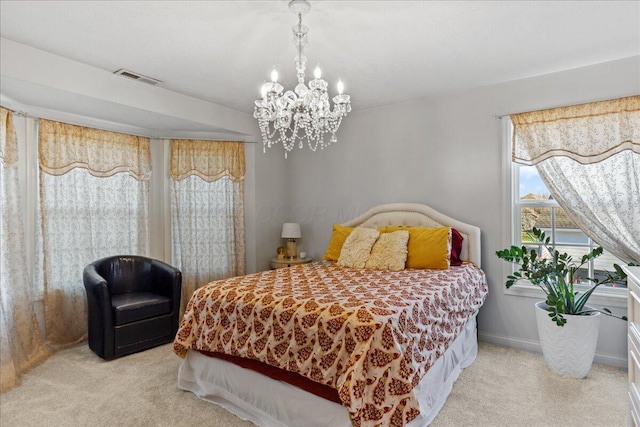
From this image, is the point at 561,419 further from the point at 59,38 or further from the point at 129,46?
the point at 59,38

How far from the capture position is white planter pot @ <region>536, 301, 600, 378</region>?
2609 mm

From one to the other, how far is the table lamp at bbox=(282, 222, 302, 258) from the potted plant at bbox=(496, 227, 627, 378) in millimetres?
2433

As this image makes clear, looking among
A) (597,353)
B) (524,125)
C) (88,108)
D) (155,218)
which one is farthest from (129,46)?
(597,353)

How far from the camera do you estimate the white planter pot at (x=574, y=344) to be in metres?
2.61

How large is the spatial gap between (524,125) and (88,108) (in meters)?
3.96

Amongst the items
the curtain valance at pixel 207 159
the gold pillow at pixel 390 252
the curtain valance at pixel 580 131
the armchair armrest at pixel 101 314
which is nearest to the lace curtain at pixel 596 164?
the curtain valance at pixel 580 131

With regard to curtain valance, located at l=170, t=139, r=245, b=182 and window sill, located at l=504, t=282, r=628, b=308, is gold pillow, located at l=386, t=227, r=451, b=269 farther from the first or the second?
curtain valance, located at l=170, t=139, r=245, b=182

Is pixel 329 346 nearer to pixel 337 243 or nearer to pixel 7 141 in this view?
pixel 337 243

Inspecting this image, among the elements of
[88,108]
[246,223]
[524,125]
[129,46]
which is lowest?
[246,223]

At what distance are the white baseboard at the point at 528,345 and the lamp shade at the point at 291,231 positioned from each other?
91.4 inches

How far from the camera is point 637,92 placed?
2775 mm

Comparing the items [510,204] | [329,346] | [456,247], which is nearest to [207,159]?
[456,247]

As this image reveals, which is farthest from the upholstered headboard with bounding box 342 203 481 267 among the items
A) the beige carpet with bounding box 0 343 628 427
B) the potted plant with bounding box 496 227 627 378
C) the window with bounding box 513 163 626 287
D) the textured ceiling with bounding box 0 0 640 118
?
the textured ceiling with bounding box 0 0 640 118

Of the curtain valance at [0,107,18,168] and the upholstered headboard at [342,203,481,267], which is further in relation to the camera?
the upholstered headboard at [342,203,481,267]
